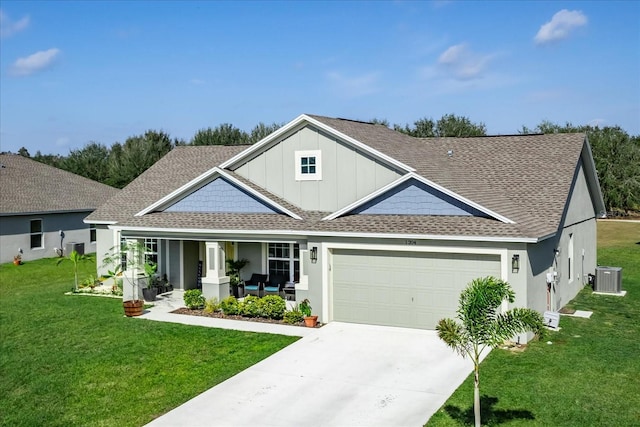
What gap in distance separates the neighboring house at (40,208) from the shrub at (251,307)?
1947cm

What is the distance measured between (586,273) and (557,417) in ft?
50.9

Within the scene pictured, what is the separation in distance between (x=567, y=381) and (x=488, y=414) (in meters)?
2.75

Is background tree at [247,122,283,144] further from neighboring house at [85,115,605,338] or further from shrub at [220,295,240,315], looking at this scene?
shrub at [220,295,240,315]

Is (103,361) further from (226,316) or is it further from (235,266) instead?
(235,266)

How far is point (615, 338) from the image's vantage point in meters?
15.4

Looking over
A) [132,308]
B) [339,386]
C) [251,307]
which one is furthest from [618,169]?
[339,386]

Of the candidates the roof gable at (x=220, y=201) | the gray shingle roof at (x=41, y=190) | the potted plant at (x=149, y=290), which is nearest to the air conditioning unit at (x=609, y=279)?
the roof gable at (x=220, y=201)

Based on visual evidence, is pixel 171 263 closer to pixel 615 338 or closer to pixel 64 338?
pixel 64 338

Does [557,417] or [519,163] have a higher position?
[519,163]

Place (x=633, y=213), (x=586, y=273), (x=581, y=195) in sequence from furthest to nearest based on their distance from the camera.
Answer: (x=633, y=213)
(x=586, y=273)
(x=581, y=195)

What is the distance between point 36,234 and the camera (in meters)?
33.7

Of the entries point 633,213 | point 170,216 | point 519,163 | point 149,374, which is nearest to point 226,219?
point 170,216

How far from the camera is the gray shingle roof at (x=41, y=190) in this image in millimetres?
33281

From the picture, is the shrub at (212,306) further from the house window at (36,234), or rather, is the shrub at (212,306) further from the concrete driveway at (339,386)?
the house window at (36,234)
